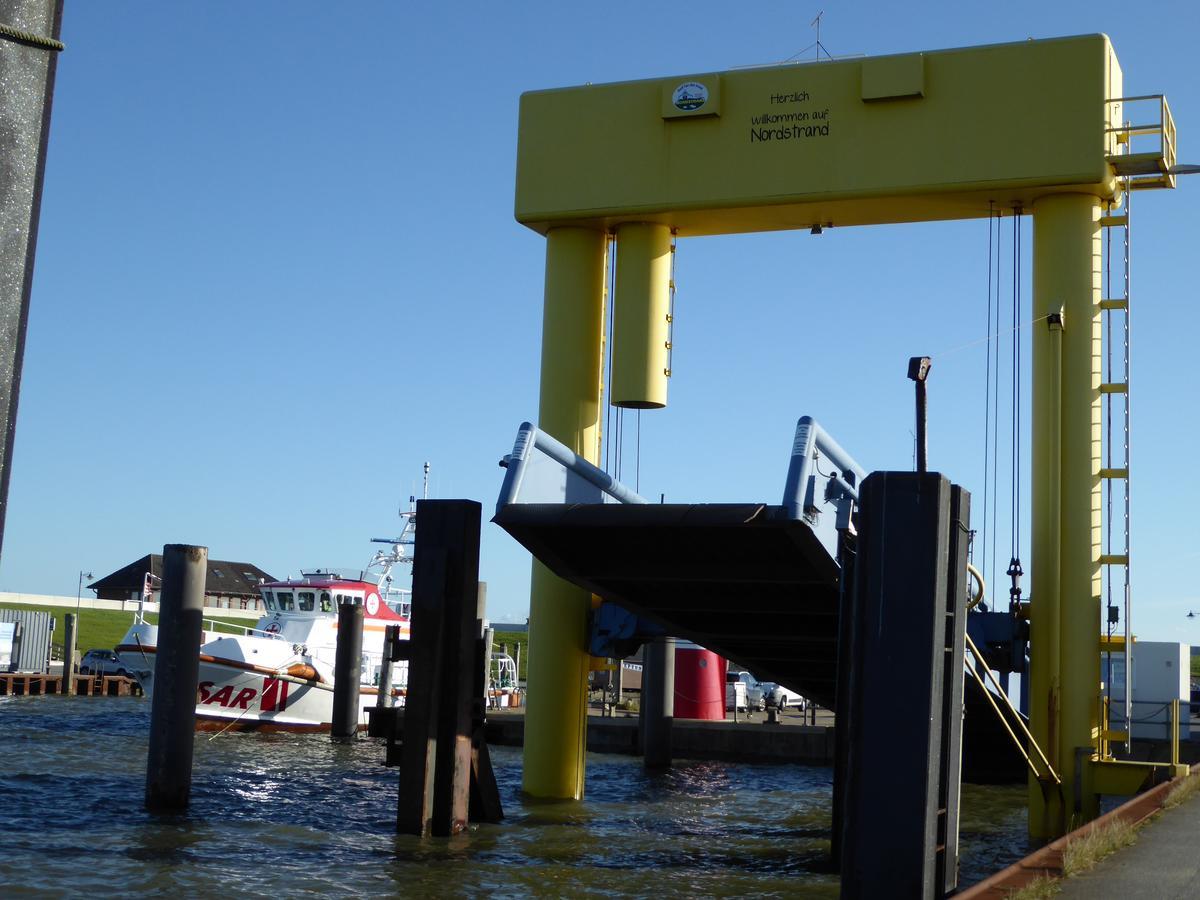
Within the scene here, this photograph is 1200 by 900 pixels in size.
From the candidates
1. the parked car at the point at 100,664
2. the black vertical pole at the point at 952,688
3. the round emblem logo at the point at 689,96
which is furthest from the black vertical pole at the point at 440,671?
the parked car at the point at 100,664

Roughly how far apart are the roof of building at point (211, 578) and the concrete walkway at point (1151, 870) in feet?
326

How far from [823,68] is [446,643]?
867 centimetres

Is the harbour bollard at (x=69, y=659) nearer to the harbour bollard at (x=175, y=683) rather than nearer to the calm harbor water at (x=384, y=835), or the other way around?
the calm harbor water at (x=384, y=835)

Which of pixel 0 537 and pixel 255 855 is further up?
pixel 0 537

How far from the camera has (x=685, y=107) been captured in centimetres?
1819

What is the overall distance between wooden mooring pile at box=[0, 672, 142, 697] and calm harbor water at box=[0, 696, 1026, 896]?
Result: 21.4 metres

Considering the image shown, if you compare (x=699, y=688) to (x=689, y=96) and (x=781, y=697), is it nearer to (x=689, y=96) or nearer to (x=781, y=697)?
(x=781, y=697)

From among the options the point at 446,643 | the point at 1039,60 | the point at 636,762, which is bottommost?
the point at 636,762

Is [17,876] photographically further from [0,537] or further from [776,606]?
[0,537]

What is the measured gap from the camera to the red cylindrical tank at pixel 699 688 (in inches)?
1417

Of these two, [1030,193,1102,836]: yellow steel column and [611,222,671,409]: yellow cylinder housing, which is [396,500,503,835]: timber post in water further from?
[1030,193,1102,836]: yellow steel column

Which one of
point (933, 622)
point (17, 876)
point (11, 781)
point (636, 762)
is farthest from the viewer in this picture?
point (636, 762)

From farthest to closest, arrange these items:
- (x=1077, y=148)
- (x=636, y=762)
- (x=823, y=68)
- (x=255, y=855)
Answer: (x=636, y=762) → (x=823, y=68) → (x=1077, y=148) → (x=255, y=855)

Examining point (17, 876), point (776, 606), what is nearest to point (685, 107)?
point (776, 606)
